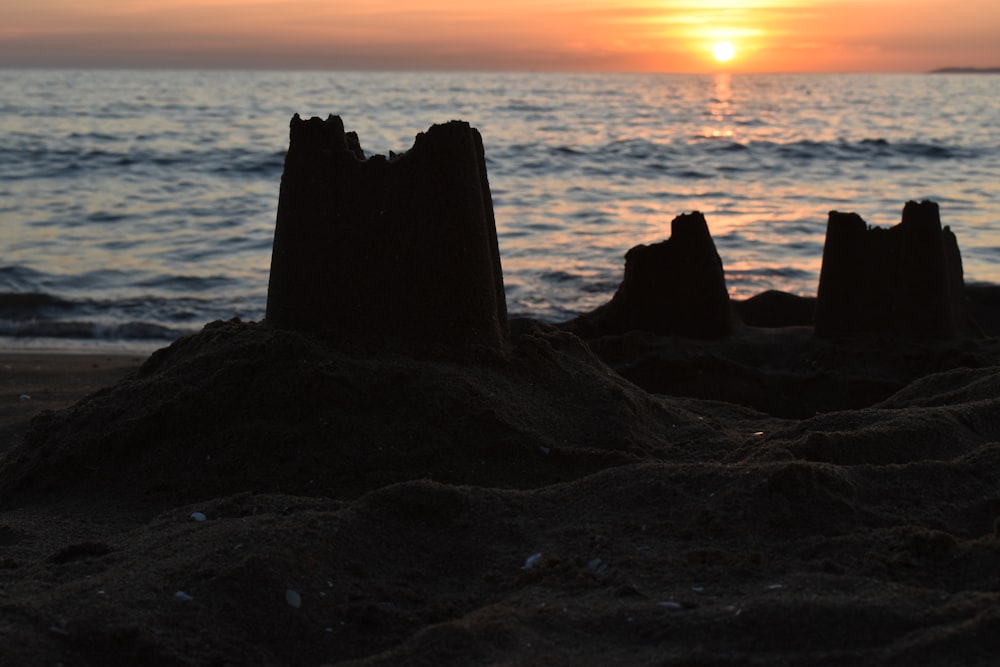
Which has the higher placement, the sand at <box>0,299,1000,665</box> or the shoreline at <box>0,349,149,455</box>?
the sand at <box>0,299,1000,665</box>

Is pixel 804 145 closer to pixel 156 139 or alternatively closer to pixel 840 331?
pixel 156 139

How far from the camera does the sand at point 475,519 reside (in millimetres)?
2797

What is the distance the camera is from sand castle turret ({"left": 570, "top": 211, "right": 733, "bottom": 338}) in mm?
8305

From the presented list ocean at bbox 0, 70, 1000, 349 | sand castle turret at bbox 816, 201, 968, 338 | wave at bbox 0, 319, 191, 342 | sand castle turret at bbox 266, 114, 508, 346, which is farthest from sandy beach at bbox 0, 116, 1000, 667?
ocean at bbox 0, 70, 1000, 349

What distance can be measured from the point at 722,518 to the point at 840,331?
5.20 metres

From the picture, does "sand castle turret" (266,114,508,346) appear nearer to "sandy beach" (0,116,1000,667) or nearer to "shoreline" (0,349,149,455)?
"sandy beach" (0,116,1000,667)

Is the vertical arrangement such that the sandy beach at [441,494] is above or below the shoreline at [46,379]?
above

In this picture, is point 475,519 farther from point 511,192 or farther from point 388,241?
point 511,192

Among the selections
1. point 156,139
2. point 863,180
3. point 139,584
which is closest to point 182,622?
point 139,584

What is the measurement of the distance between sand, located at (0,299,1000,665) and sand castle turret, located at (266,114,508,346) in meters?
0.16

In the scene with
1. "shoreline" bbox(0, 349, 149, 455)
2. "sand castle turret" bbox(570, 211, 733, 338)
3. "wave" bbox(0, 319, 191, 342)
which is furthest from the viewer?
"wave" bbox(0, 319, 191, 342)

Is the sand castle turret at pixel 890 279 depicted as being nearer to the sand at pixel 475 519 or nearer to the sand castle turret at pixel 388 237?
the sand at pixel 475 519

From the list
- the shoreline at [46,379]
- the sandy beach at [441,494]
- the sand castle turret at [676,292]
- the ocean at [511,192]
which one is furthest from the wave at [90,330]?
the sand castle turret at [676,292]

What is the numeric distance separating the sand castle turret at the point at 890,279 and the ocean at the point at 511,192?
4.82 m
